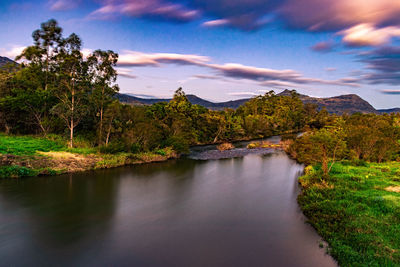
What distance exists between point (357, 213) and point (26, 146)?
3219 cm

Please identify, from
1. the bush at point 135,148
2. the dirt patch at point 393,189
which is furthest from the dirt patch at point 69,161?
the dirt patch at point 393,189

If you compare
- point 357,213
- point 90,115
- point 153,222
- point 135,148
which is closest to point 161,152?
point 135,148

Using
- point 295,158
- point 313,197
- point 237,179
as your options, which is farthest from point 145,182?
point 295,158

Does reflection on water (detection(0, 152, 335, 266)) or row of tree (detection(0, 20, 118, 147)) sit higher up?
row of tree (detection(0, 20, 118, 147))

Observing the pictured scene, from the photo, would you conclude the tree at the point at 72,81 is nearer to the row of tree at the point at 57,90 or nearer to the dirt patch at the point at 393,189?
the row of tree at the point at 57,90

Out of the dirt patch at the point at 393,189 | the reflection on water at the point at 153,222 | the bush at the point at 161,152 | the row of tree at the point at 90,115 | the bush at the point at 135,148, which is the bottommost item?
the reflection on water at the point at 153,222

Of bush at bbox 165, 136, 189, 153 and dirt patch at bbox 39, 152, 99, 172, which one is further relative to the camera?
bush at bbox 165, 136, 189, 153

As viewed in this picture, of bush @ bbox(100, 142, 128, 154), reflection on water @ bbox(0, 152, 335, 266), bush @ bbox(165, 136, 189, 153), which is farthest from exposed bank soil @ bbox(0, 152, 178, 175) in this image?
bush @ bbox(165, 136, 189, 153)

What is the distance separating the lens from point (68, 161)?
27203mm

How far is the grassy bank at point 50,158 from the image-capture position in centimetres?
2389

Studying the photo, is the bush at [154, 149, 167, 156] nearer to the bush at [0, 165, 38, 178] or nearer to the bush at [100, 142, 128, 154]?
the bush at [100, 142, 128, 154]

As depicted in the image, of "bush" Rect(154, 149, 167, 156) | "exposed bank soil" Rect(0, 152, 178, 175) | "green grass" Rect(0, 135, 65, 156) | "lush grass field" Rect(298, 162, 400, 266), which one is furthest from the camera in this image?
"bush" Rect(154, 149, 167, 156)

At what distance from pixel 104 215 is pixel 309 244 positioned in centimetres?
1304

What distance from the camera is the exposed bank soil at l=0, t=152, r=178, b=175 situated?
24.4m
